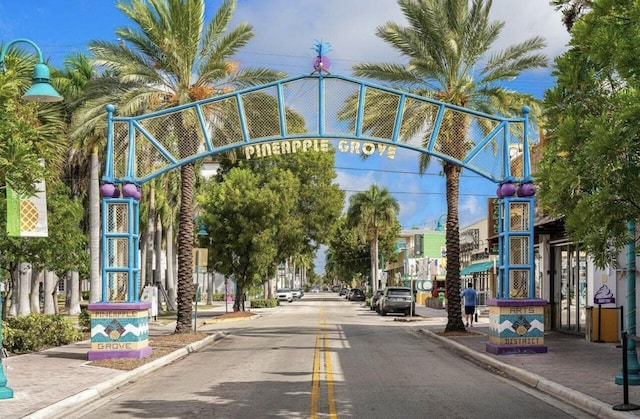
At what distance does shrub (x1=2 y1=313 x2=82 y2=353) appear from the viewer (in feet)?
65.3

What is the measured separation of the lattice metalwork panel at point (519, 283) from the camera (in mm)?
19344

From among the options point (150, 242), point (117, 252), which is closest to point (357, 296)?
point (150, 242)

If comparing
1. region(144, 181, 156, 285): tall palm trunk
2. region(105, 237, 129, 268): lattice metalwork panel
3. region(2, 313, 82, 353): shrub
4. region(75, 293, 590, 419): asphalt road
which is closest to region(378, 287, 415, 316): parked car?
region(144, 181, 156, 285): tall palm trunk

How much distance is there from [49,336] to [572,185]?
16.5 meters

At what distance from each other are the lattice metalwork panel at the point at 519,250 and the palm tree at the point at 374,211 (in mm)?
55070

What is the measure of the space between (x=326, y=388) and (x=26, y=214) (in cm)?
627

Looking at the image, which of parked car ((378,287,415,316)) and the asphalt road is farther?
parked car ((378,287,415,316))

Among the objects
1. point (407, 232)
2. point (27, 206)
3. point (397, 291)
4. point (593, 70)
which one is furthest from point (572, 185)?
point (407, 232)

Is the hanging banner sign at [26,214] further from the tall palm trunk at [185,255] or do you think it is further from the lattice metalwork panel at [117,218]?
the tall palm trunk at [185,255]

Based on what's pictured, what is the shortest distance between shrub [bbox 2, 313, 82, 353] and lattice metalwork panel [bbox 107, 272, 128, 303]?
3101 millimetres

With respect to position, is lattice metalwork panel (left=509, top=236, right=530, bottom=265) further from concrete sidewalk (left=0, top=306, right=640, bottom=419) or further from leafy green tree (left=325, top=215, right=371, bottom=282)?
leafy green tree (left=325, top=215, right=371, bottom=282)

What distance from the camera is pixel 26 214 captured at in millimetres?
13953

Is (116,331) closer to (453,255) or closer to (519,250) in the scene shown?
(519,250)

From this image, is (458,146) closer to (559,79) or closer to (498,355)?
(498,355)
